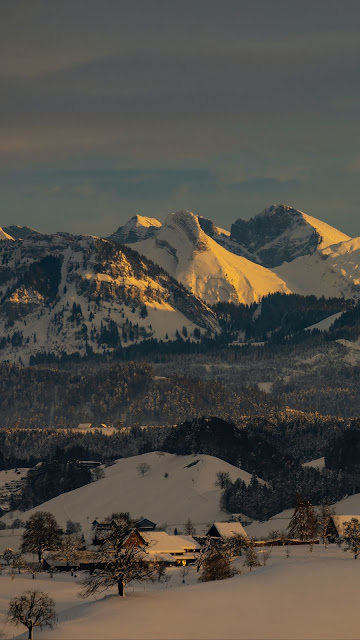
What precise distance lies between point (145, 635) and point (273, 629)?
634 inches

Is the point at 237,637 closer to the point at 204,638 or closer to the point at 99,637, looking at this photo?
the point at 204,638

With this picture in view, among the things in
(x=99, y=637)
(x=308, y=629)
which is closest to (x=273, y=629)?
(x=308, y=629)

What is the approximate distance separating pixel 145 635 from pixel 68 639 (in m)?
9.83

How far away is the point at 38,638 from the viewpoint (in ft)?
656

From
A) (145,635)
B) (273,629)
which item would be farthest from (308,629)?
(145,635)

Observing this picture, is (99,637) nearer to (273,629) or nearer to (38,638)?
(38,638)

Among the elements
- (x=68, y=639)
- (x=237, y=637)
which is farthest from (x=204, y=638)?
(x=68, y=639)

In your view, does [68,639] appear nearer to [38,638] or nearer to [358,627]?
[38,638]

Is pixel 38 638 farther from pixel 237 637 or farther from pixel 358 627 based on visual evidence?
pixel 358 627

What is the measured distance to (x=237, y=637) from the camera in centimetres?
19488

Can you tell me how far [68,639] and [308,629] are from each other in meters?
30.0

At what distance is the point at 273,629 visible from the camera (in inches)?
7844

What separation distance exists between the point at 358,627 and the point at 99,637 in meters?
32.5

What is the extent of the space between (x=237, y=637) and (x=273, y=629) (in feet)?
21.0
